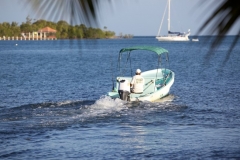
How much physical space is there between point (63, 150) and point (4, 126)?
4.05 metres

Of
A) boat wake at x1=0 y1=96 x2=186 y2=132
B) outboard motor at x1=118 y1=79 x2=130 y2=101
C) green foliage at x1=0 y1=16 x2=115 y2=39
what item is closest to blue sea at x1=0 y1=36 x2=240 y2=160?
Result: boat wake at x1=0 y1=96 x2=186 y2=132

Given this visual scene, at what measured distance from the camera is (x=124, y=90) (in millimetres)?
21016

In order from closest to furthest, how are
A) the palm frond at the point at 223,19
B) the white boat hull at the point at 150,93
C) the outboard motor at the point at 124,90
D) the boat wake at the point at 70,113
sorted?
1. the palm frond at the point at 223,19
2. the boat wake at the point at 70,113
3. the outboard motor at the point at 124,90
4. the white boat hull at the point at 150,93

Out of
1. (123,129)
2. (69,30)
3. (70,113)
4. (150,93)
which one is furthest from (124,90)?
(69,30)

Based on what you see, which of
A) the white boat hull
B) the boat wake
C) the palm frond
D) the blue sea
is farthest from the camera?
the white boat hull

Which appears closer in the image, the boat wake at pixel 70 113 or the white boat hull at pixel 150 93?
→ the boat wake at pixel 70 113

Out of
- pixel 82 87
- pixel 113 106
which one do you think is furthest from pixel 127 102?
pixel 82 87

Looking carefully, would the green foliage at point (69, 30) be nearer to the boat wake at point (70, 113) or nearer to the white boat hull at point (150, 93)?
the boat wake at point (70, 113)

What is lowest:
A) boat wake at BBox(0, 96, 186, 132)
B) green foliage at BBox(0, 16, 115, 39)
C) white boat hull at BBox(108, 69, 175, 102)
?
boat wake at BBox(0, 96, 186, 132)

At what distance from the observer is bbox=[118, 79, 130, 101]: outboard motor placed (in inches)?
823

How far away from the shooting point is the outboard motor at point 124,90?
68.6 feet

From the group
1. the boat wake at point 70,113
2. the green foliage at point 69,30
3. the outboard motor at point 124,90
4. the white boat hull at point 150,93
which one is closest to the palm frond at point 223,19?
the green foliage at point 69,30

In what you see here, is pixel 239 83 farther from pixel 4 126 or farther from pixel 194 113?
pixel 4 126

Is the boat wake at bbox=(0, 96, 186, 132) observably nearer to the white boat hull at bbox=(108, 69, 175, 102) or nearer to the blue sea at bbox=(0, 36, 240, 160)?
the blue sea at bbox=(0, 36, 240, 160)
